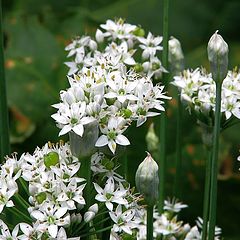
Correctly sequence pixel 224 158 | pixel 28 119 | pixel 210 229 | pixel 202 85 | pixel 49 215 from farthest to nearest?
pixel 28 119, pixel 224 158, pixel 202 85, pixel 210 229, pixel 49 215

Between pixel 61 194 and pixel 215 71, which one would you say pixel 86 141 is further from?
pixel 215 71

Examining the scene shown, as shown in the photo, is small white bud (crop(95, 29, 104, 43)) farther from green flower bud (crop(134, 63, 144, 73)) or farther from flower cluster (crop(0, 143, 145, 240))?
flower cluster (crop(0, 143, 145, 240))

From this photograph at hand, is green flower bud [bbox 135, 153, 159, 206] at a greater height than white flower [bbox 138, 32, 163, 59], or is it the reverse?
white flower [bbox 138, 32, 163, 59]

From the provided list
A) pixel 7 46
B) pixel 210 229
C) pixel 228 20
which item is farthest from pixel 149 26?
pixel 210 229

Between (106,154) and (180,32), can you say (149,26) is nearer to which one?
(180,32)

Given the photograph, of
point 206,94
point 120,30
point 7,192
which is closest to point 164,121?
point 206,94

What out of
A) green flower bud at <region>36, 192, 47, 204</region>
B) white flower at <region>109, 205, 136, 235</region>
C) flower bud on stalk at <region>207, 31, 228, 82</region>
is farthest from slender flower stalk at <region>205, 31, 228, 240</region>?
green flower bud at <region>36, 192, 47, 204</region>
